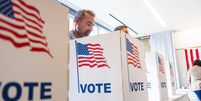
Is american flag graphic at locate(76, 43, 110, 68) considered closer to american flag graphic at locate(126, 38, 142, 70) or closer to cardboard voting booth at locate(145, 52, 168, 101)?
american flag graphic at locate(126, 38, 142, 70)

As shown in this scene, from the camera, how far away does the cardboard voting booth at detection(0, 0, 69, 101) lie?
1.32ft

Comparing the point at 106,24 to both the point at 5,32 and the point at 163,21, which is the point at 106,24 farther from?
the point at 5,32

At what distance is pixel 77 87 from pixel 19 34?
24.1 inches

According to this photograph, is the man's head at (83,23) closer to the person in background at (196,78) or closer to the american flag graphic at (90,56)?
the american flag graphic at (90,56)

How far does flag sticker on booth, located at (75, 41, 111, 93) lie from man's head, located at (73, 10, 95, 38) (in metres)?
0.43

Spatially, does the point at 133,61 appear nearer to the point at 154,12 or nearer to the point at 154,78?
the point at 154,78

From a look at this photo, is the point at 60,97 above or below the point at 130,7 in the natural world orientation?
below

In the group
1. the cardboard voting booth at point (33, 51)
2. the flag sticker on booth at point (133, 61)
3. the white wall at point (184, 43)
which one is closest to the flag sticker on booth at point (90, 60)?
the flag sticker on booth at point (133, 61)

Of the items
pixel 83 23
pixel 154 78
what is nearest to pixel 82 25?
pixel 83 23

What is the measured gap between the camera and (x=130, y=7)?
156 inches

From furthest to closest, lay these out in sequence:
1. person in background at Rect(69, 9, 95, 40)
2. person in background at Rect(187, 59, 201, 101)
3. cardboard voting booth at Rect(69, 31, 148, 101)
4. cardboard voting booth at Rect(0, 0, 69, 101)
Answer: person in background at Rect(187, 59, 201, 101), person in background at Rect(69, 9, 95, 40), cardboard voting booth at Rect(69, 31, 148, 101), cardboard voting booth at Rect(0, 0, 69, 101)

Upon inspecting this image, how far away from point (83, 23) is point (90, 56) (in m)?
0.55

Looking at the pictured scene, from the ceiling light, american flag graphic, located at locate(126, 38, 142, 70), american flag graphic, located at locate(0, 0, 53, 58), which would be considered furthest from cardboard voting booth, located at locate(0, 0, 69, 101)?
the ceiling light

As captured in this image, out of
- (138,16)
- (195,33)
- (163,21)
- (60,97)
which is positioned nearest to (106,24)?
(138,16)
